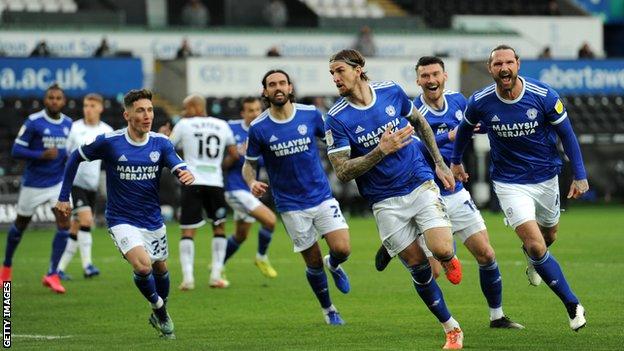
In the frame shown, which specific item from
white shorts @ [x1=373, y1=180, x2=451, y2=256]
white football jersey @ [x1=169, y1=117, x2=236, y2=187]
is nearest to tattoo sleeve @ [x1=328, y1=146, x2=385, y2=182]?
white shorts @ [x1=373, y1=180, x2=451, y2=256]

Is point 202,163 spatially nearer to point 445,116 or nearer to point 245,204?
point 245,204

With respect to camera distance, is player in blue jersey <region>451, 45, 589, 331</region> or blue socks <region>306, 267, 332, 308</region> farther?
blue socks <region>306, 267, 332, 308</region>

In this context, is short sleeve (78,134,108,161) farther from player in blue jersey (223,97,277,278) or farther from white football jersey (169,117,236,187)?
player in blue jersey (223,97,277,278)

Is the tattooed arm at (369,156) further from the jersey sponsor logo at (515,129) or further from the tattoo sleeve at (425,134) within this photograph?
the jersey sponsor logo at (515,129)

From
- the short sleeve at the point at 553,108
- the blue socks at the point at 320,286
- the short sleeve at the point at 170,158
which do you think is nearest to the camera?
the short sleeve at the point at 553,108

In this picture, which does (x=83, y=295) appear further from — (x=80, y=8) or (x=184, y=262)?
(x=80, y=8)

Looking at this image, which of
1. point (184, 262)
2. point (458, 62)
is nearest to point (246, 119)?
point (184, 262)

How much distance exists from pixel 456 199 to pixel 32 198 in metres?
7.25

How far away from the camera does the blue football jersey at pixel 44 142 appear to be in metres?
18.5

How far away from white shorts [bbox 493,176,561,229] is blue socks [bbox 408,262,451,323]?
1212mm

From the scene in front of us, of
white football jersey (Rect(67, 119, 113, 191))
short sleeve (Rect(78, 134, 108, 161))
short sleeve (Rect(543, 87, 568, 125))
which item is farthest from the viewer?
white football jersey (Rect(67, 119, 113, 191))

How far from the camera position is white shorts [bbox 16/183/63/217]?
18.5 m

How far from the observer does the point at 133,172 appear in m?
12.8

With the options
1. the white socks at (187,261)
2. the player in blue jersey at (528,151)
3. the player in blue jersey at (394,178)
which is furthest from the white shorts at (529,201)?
the white socks at (187,261)
